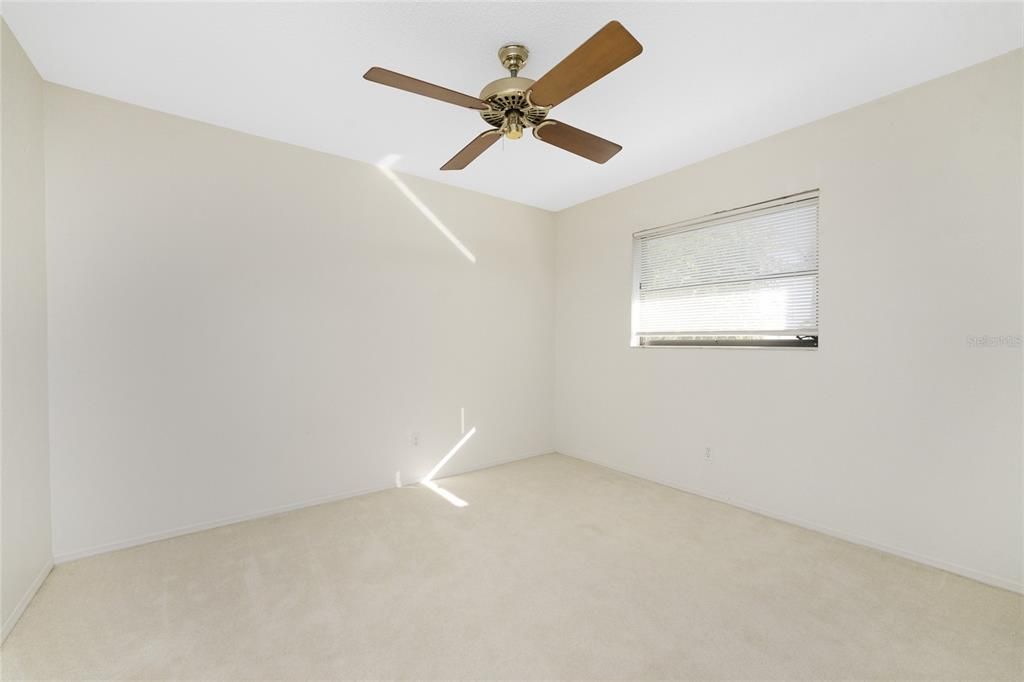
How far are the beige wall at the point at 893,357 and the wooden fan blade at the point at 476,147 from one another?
1.93m

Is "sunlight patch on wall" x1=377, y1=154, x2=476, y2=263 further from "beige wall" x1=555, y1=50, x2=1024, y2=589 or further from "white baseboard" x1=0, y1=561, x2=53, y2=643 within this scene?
"white baseboard" x1=0, y1=561, x2=53, y2=643

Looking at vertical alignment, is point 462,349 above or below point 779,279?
below

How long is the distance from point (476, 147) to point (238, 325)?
1932 mm

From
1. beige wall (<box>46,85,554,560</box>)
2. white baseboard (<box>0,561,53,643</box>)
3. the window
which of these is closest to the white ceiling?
beige wall (<box>46,85,554,560</box>)

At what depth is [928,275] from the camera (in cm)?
232

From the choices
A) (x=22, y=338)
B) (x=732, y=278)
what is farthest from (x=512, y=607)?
(x=732, y=278)

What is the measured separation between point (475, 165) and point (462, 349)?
1550 mm

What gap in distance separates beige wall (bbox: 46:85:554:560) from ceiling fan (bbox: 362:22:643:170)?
144cm

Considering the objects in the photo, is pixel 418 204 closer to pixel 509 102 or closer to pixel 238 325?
pixel 238 325

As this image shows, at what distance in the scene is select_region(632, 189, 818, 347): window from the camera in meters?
2.88

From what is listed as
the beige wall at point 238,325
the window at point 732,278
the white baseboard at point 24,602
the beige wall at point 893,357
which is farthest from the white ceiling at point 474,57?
the white baseboard at point 24,602

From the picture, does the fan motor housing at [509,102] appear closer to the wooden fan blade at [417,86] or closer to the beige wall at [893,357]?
the wooden fan blade at [417,86]

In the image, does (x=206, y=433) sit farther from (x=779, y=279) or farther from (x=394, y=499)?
(x=779, y=279)

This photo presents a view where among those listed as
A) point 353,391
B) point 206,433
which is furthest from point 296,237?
point 206,433
